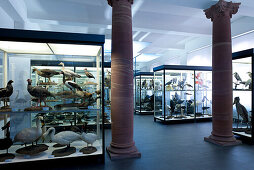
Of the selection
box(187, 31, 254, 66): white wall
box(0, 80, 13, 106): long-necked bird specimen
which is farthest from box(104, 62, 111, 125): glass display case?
box(187, 31, 254, 66): white wall

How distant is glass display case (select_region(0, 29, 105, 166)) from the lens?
359cm

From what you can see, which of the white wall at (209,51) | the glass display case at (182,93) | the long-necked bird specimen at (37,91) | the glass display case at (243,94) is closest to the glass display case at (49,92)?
the long-necked bird specimen at (37,91)

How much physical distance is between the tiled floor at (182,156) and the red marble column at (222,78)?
0.45 m

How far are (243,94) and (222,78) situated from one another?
1.16 m

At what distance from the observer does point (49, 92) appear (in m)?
3.76

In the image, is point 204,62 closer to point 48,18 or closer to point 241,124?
point 241,124

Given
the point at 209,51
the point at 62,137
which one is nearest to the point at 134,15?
the point at 209,51

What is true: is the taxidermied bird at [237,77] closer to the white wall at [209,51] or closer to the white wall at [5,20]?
the white wall at [209,51]

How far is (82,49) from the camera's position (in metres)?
4.01

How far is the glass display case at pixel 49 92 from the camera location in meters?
3.59

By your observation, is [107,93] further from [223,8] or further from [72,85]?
[223,8]

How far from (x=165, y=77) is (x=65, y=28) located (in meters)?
5.82

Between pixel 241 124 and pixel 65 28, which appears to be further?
pixel 65 28

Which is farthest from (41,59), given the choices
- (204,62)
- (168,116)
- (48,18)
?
(204,62)
